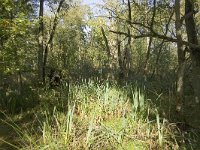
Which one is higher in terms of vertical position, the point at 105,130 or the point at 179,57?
the point at 179,57

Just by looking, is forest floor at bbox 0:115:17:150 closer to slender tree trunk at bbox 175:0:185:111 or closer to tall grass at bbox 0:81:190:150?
tall grass at bbox 0:81:190:150

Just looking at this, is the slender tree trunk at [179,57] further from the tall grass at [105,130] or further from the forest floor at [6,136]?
the forest floor at [6,136]

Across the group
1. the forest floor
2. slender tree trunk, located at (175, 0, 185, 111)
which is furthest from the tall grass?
the forest floor

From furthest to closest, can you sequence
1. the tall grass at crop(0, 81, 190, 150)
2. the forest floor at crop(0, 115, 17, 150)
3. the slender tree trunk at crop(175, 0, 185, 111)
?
the forest floor at crop(0, 115, 17, 150), the slender tree trunk at crop(175, 0, 185, 111), the tall grass at crop(0, 81, 190, 150)

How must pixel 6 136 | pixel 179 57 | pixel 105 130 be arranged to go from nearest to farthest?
1. pixel 105 130
2. pixel 179 57
3. pixel 6 136

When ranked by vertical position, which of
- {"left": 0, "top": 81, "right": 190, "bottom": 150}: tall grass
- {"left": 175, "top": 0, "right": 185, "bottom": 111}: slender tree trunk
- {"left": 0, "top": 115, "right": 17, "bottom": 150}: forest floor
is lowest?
{"left": 0, "top": 115, "right": 17, "bottom": 150}: forest floor

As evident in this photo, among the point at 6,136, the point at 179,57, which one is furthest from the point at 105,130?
the point at 6,136

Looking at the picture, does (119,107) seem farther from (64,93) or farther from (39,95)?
(39,95)

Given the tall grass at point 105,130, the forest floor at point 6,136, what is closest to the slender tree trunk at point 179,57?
the tall grass at point 105,130

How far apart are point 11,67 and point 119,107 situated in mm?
3379

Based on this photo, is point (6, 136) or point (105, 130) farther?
point (6, 136)

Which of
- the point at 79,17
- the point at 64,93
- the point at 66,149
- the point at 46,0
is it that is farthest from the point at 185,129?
the point at 79,17

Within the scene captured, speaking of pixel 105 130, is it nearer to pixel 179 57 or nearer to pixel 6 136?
pixel 179 57

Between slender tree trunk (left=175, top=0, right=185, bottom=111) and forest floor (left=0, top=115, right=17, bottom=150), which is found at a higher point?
slender tree trunk (left=175, top=0, right=185, bottom=111)
